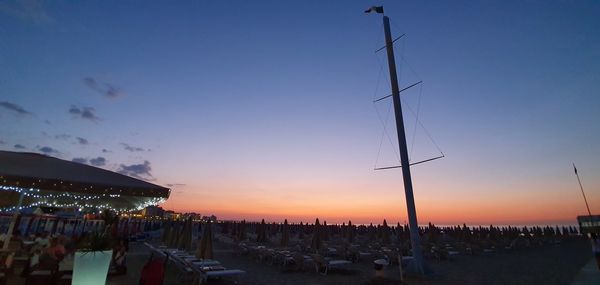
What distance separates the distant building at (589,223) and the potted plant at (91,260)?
55924mm

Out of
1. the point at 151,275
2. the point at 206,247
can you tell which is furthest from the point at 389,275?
the point at 151,275

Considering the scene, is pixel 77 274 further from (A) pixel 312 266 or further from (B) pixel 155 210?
(B) pixel 155 210

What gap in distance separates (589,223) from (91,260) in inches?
2363

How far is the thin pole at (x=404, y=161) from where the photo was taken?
1191cm

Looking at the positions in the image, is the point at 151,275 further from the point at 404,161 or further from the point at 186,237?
the point at 404,161

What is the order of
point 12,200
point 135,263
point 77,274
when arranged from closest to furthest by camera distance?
point 77,274 → point 135,263 → point 12,200

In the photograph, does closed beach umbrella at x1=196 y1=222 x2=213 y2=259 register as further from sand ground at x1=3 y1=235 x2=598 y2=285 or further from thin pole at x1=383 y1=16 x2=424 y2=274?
thin pole at x1=383 y1=16 x2=424 y2=274

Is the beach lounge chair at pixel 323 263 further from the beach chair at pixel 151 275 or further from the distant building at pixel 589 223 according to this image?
the distant building at pixel 589 223

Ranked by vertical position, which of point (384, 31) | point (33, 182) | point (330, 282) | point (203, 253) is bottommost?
point (330, 282)

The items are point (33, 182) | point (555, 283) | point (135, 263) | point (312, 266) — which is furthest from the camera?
point (312, 266)

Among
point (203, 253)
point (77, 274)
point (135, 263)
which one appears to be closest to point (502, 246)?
point (203, 253)

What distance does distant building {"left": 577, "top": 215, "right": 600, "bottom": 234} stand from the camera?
40.5 meters

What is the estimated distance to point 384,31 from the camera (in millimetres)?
14750

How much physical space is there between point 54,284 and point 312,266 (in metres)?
9.65
